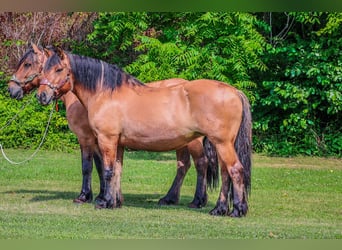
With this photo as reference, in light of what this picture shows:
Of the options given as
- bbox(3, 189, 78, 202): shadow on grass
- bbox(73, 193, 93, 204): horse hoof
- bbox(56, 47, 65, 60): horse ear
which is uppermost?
bbox(56, 47, 65, 60): horse ear

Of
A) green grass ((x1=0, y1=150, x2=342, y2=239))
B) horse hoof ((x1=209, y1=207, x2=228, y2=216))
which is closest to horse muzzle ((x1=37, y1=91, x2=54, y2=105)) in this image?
green grass ((x1=0, y1=150, x2=342, y2=239))

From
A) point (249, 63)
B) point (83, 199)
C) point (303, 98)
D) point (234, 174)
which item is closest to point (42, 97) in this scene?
point (83, 199)

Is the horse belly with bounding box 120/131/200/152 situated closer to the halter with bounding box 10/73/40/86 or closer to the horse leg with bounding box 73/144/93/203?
the horse leg with bounding box 73/144/93/203

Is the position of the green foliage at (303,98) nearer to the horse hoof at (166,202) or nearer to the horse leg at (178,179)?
the horse leg at (178,179)

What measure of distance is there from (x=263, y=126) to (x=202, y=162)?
8550 mm

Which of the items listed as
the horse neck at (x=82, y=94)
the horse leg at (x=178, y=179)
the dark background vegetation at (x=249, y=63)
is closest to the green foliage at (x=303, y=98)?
the dark background vegetation at (x=249, y=63)

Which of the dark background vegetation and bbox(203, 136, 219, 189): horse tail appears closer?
bbox(203, 136, 219, 189): horse tail

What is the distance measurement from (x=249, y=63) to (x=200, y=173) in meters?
7.15

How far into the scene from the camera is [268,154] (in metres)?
18.1

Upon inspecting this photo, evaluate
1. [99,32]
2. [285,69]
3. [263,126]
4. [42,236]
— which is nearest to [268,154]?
[263,126]

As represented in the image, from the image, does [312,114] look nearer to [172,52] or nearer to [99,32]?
[172,52]

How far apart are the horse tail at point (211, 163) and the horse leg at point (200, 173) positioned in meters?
0.05

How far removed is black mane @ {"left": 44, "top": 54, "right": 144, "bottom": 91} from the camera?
31.6 feet

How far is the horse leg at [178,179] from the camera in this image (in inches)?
401
